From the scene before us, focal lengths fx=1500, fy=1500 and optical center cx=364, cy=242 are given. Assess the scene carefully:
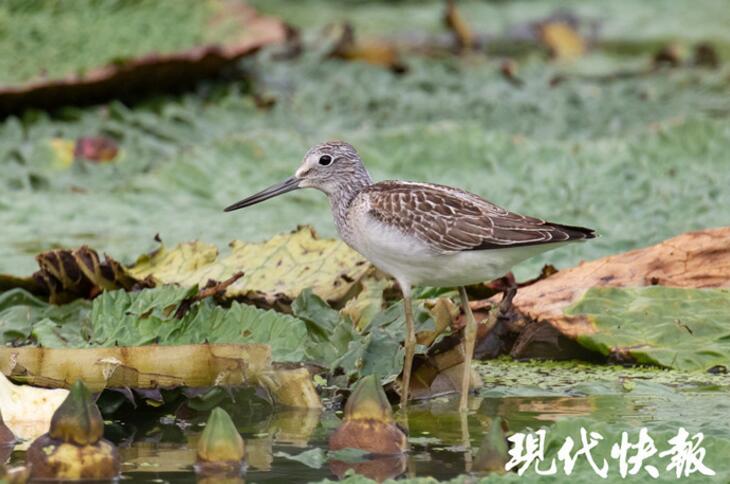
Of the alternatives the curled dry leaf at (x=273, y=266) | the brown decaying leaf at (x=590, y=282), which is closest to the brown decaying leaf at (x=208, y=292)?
the curled dry leaf at (x=273, y=266)

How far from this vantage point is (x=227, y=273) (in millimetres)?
6152

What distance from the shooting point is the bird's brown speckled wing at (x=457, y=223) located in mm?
5355

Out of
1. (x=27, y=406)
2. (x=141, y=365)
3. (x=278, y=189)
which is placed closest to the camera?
(x=27, y=406)

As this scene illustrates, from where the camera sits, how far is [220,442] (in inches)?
163

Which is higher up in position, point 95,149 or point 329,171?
point 95,149

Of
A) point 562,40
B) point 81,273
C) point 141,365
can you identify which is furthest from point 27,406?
point 562,40

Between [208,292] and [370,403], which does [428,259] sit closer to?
[208,292]

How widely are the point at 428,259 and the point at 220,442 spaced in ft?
4.96

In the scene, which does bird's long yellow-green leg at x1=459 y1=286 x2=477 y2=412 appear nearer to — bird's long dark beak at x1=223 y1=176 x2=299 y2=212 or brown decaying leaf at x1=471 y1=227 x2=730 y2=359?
brown decaying leaf at x1=471 y1=227 x2=730 y2=359

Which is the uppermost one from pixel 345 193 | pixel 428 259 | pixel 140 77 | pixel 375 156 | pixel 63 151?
pixel 140 77

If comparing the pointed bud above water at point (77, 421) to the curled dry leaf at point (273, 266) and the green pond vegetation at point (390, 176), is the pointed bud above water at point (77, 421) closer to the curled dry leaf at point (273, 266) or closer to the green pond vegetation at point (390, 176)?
the green pond vegetation at point (390, 176)

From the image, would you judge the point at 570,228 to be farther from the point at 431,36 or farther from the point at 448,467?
the point at 431,36

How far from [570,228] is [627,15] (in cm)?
948

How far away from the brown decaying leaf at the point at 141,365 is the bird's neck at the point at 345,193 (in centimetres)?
106
